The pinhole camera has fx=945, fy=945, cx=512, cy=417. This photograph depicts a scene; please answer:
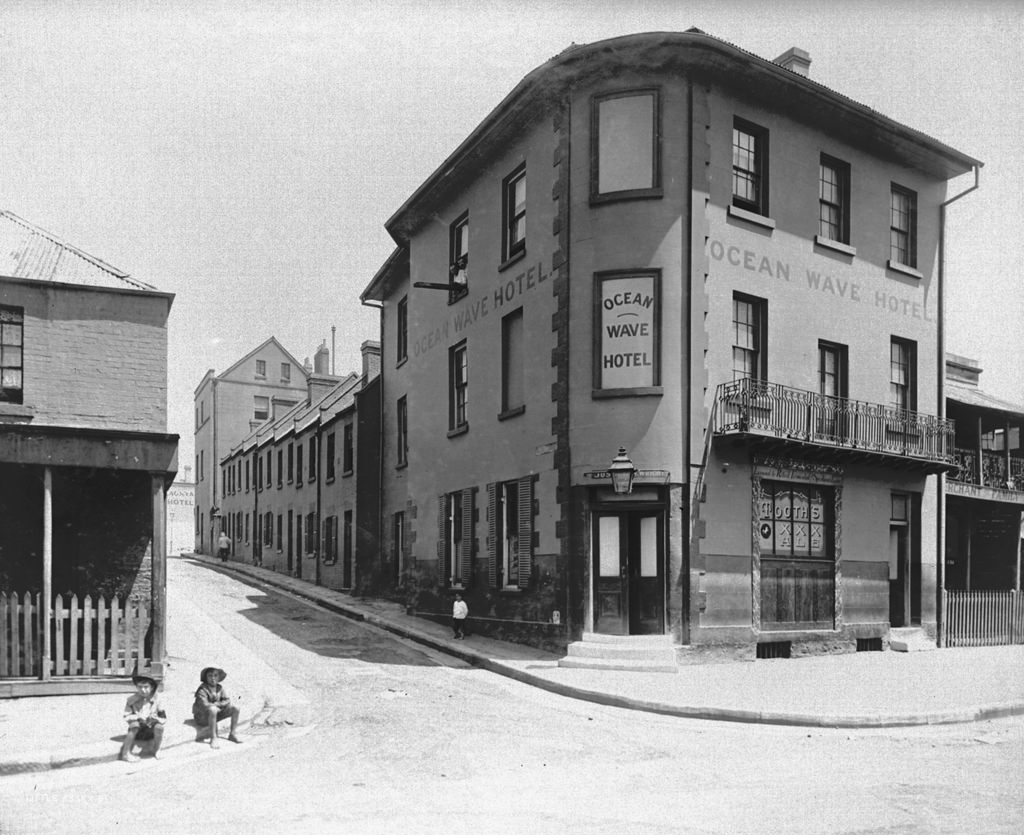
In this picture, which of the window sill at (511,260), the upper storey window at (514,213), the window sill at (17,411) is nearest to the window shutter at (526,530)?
the window sill at (511,260)

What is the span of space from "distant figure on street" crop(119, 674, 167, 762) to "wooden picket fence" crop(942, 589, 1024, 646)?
16426 millimetres

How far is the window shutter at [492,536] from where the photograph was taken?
19.0 m

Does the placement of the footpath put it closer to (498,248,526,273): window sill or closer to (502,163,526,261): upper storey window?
(498,248,526,273): window sill

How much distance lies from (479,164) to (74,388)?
408 inches

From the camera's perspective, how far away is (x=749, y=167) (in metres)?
17.7

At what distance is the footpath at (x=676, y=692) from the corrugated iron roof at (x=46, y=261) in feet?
19.3

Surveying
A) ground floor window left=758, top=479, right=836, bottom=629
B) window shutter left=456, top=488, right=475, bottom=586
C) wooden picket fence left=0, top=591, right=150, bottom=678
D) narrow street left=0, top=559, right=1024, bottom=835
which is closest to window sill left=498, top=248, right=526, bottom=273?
window shutter left=456, top=488, right=475, bottom=586

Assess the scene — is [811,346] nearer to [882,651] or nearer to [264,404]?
[882,651]

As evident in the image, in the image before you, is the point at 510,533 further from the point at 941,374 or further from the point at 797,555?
the point at 941,374

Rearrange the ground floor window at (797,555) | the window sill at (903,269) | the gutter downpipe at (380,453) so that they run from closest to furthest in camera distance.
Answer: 1. the ground floor window at (797,555)
2. the window sill at (903,269)
3. the gutter downpipe at (380,453)

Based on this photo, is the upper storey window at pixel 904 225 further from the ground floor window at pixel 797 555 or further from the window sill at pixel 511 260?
the window sill at pixel 511 260

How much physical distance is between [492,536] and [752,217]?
7999mm

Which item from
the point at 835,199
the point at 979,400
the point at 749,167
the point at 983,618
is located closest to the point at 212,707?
the point at 749,167

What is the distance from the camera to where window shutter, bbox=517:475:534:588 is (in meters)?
17.8
